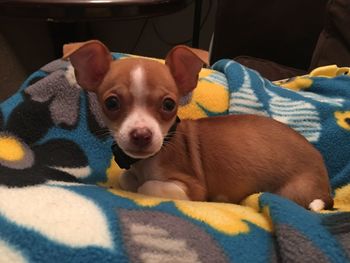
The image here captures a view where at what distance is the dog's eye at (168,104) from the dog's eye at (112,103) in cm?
13

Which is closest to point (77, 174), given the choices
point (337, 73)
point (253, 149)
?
point (253, 149)

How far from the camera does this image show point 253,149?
1520 mm

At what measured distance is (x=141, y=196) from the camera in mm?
1324

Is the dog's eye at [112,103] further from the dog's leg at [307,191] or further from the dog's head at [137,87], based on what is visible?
the dog's leg at [307,191]

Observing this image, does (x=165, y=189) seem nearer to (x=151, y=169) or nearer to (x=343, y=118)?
(x=151, y=169)

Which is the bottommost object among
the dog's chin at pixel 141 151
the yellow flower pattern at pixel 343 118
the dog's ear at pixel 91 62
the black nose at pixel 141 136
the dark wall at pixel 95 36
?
the dark wall at pixel 95 36

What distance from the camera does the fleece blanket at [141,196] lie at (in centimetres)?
101

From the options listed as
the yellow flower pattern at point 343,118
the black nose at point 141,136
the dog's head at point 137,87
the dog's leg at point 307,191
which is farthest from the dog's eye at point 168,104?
the yellow flower pattern at point 343,118

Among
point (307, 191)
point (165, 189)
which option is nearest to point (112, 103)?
point (165, 189)

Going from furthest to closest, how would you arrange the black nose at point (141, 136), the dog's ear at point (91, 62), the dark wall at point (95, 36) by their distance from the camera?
Result: the dark wall at point (95, 36) → the dog's ear at point (91, 62) → the black nose at point (141, 136)

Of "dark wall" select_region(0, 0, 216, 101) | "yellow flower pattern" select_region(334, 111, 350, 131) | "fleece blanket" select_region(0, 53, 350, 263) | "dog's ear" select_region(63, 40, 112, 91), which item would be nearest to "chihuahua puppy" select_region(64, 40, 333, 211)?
"dog's ear" select_region(63, 40, 112, 91)

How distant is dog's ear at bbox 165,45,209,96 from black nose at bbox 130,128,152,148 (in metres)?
0.29

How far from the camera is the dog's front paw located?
1544mm

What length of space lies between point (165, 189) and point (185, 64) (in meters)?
0.38
